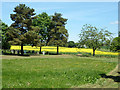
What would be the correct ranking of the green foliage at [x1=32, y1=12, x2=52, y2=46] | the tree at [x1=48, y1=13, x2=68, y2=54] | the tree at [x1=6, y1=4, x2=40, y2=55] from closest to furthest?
the tree at [x1=6, y1=4, x2=40, y2=55] → the tree at [x1=48, y1=13, x2=68, y2=54] → the green foliage at [x1=32, y1=12, x2=52, y2=46]

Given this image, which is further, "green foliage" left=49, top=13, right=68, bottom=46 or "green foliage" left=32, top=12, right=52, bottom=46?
"green foliage" left=32, top=12, right=52, bottom=46

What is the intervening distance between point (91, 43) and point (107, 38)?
4.56 metres

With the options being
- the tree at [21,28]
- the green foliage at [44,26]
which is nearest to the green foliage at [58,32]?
the green foliage at [44,26]

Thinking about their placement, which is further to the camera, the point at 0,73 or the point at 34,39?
the point at 34,39

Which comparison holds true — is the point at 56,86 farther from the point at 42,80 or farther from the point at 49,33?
the point at 49,33

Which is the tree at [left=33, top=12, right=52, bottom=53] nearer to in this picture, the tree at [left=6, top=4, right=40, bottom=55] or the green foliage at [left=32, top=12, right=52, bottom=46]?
the green foliage at [left=32, top=12, right=52, bottom=46]

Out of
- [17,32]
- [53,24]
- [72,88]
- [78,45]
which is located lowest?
[72,88]

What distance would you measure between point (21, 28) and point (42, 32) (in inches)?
485

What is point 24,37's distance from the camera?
41.0m

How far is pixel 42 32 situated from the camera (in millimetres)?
54656

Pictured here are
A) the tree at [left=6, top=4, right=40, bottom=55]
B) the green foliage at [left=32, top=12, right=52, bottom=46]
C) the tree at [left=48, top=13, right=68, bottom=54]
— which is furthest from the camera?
the green foliage at [left=32, top=12, right=52, bottom=46]

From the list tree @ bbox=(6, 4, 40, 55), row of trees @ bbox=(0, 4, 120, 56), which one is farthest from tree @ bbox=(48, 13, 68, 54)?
tree @ bbox=(6, 4, 40, 55)

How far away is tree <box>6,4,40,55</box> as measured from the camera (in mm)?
41091

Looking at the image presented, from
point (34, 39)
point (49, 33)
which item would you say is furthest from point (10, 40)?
point (49, 33)
